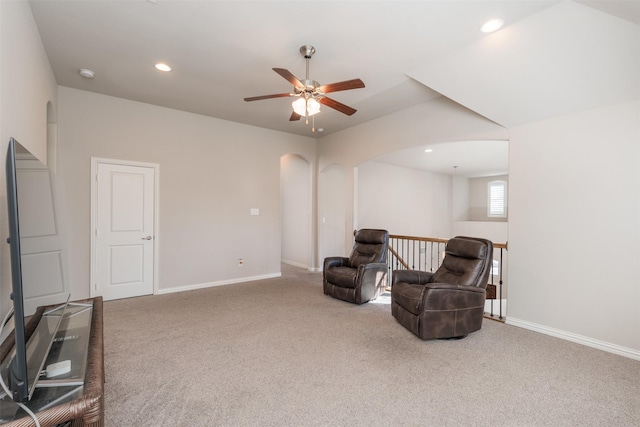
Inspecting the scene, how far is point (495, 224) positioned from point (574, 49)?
7.32 meters

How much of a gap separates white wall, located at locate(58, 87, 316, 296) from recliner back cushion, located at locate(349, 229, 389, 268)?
1.94 meters

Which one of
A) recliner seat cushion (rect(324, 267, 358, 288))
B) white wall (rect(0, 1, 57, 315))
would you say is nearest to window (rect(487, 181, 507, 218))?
recliner seat cushion (rect(324, 267, 358, 288))

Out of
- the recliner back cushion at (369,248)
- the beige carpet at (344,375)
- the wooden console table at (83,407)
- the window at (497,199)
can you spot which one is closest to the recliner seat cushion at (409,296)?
the beige carpet at (344,375)

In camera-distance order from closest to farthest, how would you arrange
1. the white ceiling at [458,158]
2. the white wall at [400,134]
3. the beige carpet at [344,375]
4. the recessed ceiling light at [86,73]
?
the beige carpet at [344,375], the recessed ceiling light at [86,73], the white wall at [400,134], the white ceiling at [458,158]

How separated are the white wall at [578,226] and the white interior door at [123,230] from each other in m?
5.14

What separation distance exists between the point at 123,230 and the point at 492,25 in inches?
206

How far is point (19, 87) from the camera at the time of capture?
2.16m

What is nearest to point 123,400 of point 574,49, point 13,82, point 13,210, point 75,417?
point 75,417

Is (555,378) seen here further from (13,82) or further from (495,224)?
(495,224)

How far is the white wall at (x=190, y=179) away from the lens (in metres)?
4.18

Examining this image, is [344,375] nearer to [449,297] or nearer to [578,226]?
[449,297]

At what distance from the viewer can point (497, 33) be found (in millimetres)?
2752

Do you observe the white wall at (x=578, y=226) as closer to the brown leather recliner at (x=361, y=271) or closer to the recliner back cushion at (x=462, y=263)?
the recliner back cushion at (x=462, y=263)

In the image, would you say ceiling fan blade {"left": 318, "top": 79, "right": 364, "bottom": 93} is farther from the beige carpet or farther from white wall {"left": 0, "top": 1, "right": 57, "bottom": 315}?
the beige carpet
